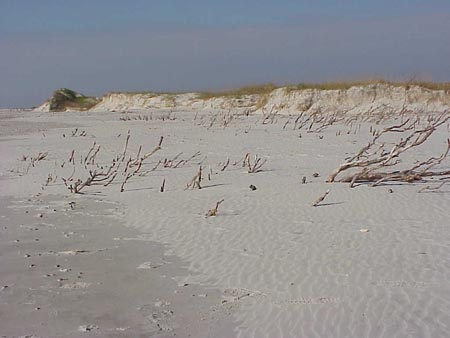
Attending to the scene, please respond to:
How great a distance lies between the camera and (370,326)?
148 inches

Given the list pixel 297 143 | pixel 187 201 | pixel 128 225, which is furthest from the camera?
pixel 297 143

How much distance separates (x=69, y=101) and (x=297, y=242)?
44.1m

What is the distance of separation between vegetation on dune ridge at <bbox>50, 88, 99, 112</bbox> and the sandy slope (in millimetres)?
34913

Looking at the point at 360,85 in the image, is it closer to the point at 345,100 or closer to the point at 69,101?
the point at 345,100

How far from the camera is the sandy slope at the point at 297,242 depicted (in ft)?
13.0

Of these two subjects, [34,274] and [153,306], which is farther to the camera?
[34,274]

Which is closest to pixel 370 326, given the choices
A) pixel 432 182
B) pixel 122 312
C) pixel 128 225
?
pixel 122 312

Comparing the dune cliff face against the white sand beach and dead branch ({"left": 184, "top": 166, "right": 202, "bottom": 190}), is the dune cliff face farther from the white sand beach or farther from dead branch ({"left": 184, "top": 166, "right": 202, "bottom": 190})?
the white sand beach

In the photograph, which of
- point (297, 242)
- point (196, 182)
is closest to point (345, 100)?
point (196, 182)

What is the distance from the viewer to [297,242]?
5.75m

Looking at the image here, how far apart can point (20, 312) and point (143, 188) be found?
5007mm

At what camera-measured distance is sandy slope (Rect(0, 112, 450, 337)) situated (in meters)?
3.96

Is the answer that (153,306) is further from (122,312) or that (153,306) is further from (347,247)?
(347,247)

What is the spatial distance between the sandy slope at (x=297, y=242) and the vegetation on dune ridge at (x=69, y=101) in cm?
3491
